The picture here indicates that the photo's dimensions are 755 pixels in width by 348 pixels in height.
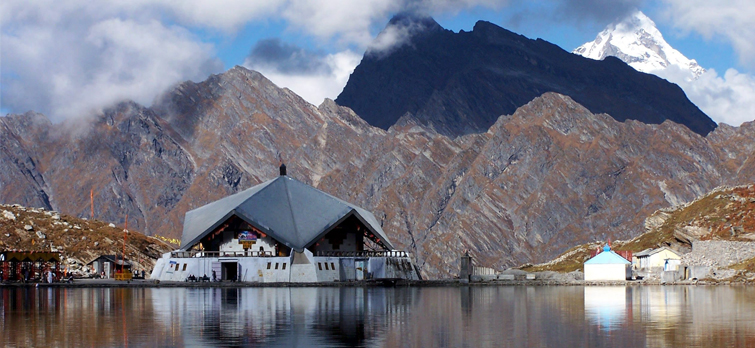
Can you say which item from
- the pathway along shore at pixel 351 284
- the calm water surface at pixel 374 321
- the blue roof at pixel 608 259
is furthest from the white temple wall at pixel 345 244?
the calm water surface at pixel 374 321

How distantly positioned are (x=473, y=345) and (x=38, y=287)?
6622cm

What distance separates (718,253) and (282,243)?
2115 inches

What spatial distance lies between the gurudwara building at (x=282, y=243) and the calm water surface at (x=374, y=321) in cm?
2791

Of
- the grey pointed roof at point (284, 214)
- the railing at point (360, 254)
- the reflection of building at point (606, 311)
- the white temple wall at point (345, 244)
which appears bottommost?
the reflection of building at point (606, 311)

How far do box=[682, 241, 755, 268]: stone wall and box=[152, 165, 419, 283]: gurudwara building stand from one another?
35.2 m

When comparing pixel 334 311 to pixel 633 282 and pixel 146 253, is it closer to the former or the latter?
pixel 633 282

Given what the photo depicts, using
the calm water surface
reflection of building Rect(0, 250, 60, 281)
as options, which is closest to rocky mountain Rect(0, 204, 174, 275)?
reflection of building Rect(0, 250, 60, 281)

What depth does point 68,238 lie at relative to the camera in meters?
129

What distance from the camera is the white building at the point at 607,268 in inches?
4601

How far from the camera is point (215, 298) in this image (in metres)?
72.7

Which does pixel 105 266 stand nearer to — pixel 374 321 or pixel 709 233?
pixel 374 321

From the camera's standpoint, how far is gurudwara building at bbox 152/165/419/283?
10225 cm

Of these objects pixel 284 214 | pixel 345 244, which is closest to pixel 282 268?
pixel 284 214

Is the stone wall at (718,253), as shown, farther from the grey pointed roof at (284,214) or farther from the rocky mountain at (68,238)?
the rocky mountain at (68,238)
